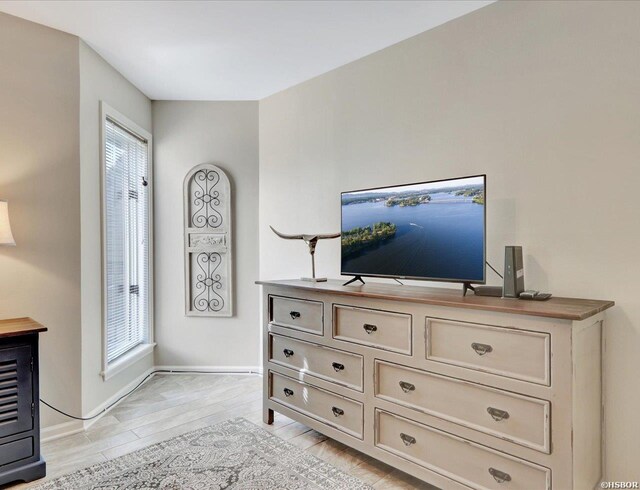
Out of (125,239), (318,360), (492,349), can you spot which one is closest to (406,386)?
(492,349)

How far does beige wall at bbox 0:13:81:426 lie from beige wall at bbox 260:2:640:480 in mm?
1925

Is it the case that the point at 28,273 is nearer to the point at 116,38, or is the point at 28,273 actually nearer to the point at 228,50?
the point at 116,38

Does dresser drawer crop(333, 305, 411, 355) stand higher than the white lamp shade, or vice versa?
the white lamp shade

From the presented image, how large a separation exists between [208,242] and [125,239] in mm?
727

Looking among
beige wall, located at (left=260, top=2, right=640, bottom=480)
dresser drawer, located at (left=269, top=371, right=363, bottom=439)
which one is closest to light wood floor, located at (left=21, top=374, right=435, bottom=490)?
dresser drawer, located at (left=269, top=371, right=363, bottom=439)

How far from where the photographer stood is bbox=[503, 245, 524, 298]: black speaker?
1.98 m

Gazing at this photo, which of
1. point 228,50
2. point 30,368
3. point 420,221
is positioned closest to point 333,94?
point 228,50

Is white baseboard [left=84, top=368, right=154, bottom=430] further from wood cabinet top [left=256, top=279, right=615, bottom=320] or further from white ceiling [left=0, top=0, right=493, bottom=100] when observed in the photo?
white ceiling [left=0, top=0, right=493, bottom=100]

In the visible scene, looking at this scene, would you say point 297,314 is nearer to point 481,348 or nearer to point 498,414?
point 481,348

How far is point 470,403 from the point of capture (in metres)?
1.87

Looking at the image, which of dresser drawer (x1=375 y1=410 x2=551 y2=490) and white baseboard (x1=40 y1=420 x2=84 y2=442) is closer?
dresser drawer (x1=375 y1=410 x2=551 y2=490)

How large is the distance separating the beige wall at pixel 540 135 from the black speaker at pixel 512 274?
258 mm

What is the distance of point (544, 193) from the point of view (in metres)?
2.17

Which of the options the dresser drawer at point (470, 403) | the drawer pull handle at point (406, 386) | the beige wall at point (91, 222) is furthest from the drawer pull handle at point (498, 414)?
the beige wall at point (91, 222)
